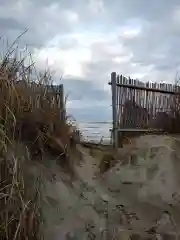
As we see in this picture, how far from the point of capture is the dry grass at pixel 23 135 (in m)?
4.43

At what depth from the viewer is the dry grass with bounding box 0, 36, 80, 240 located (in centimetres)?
443

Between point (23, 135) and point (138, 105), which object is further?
point (138, 105)

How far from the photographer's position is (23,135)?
214 inches

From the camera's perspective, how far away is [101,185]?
20.5 feet

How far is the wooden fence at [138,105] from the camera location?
30.6 feet

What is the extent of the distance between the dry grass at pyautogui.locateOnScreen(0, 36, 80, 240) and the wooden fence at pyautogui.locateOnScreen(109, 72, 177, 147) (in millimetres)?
2894

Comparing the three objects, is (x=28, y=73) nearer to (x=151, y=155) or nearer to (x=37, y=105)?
(x=37, y=105)

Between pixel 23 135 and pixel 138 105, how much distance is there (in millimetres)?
4873

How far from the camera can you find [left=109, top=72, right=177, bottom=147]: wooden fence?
934 cm

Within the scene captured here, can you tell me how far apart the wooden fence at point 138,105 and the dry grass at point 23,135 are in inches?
114

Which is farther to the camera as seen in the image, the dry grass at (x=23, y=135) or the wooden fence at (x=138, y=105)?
the wooden fence at (x=138, y=105)

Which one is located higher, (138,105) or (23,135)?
(138,105)

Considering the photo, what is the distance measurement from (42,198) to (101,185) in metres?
1.34

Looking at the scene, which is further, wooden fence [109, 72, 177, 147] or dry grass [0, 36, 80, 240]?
wooden fence [109, 72, 177, 147]
